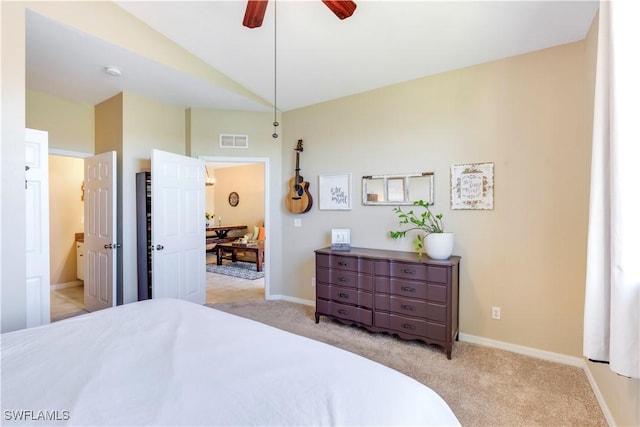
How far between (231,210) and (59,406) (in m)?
7.50

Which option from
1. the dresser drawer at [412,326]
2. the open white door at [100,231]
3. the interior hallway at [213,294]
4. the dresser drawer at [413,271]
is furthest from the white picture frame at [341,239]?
the open white door at [100,231]

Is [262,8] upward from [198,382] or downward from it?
upward

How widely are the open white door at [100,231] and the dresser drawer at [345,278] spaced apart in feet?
7.66

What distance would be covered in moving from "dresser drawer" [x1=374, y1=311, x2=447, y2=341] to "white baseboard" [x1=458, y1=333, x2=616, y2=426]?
50cm

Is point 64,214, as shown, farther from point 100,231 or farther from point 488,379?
point 488,379

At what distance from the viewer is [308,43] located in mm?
2523

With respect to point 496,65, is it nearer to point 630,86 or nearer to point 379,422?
point 630,86

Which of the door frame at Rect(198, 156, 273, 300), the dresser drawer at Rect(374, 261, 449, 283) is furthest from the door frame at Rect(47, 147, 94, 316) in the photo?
the dresser drawer at Rect(374, 261, 449, 283)

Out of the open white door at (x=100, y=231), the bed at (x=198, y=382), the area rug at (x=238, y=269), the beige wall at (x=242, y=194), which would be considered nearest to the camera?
the bed at (x=198, y=382)

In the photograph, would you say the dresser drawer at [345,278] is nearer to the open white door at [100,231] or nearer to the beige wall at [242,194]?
the open white door at [100,231]

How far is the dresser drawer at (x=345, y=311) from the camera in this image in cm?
286

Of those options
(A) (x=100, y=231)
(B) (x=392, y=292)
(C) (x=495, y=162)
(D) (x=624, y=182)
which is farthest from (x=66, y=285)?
(D) (x=624, y=182)

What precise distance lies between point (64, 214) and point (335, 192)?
440 cm

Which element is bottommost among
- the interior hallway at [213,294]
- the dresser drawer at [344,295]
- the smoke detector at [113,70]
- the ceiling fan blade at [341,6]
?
the interior hallway at [213,294]
